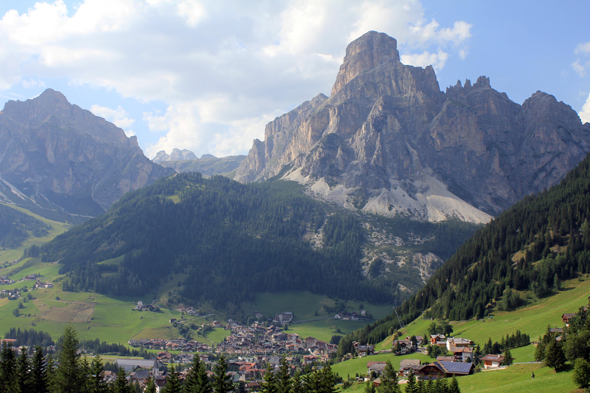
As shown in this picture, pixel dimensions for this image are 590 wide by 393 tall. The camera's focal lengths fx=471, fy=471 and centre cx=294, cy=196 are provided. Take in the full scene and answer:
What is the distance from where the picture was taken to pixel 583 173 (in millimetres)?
172250

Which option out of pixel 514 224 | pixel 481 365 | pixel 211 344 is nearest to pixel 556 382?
pixel 481 365

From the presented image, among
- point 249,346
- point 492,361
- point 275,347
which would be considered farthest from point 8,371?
point 275,347

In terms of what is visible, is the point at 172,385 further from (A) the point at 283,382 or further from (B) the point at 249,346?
Answer: (B) the point at 249,346

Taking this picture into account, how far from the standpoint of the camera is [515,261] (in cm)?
14388

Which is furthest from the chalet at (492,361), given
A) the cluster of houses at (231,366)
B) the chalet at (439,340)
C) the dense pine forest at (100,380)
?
the cluster of houses at (231,366)

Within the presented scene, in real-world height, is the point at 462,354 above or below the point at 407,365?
above

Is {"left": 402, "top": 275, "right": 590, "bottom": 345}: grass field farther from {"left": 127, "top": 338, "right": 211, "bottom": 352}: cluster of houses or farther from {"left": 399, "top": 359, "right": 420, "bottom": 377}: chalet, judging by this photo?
{"left": 127, "top": 338, "right": 211, "bottom": 352}: cluster of houses

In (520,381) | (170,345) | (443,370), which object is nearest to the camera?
(520,381)

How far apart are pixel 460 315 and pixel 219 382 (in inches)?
3611

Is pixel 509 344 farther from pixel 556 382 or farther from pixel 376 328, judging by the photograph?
pixel 376 328

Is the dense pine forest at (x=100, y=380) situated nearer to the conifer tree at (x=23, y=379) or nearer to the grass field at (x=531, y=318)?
the conifer tree at (x=23, y=379)

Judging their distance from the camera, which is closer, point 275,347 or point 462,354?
point 462,354

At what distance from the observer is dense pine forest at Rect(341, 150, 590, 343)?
127375 millimetres

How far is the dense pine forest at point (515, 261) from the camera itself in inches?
5015
